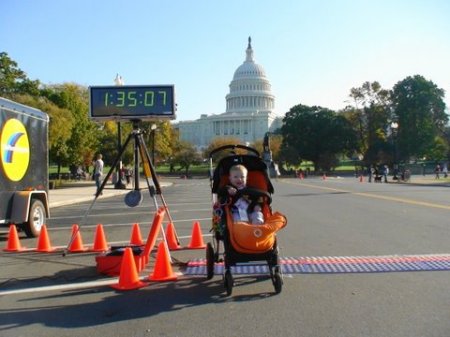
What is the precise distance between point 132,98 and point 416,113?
8087 cm

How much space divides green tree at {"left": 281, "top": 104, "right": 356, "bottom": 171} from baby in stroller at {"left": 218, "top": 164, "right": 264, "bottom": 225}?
84.3 meters

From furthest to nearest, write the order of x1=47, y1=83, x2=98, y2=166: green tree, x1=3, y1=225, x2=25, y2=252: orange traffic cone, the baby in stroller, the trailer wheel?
x1=47, y1=83, x2=98, y2=166: green tree → the trailer wheel → x1=3, y1=225, x2=25, y2=252: orange traffic cone → the baby in stroller

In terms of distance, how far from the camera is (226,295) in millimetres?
6078

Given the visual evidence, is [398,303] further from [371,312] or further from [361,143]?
[361,143]

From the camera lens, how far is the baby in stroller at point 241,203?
6.27m

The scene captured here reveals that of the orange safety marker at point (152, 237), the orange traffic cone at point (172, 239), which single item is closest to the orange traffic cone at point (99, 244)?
the orange traffic cone at point (172, 239)

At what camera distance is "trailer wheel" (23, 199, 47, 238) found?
11.5 meters

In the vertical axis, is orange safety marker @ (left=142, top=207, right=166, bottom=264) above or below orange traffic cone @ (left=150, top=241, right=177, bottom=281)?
above

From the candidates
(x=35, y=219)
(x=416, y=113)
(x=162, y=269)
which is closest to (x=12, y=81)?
(x=35, y=219)

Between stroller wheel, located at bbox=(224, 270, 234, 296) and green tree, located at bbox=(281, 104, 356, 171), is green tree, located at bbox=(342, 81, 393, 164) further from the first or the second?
stroller wheel, located at bbox=(224, 270, 234, 296)

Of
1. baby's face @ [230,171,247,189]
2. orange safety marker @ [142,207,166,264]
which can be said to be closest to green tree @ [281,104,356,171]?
orange safety marker @ [142,207,166,264]

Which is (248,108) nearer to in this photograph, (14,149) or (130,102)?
(14,149)

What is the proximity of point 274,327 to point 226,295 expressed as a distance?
1245 millimetres

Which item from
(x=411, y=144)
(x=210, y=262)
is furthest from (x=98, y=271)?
(x=411, y=144)
